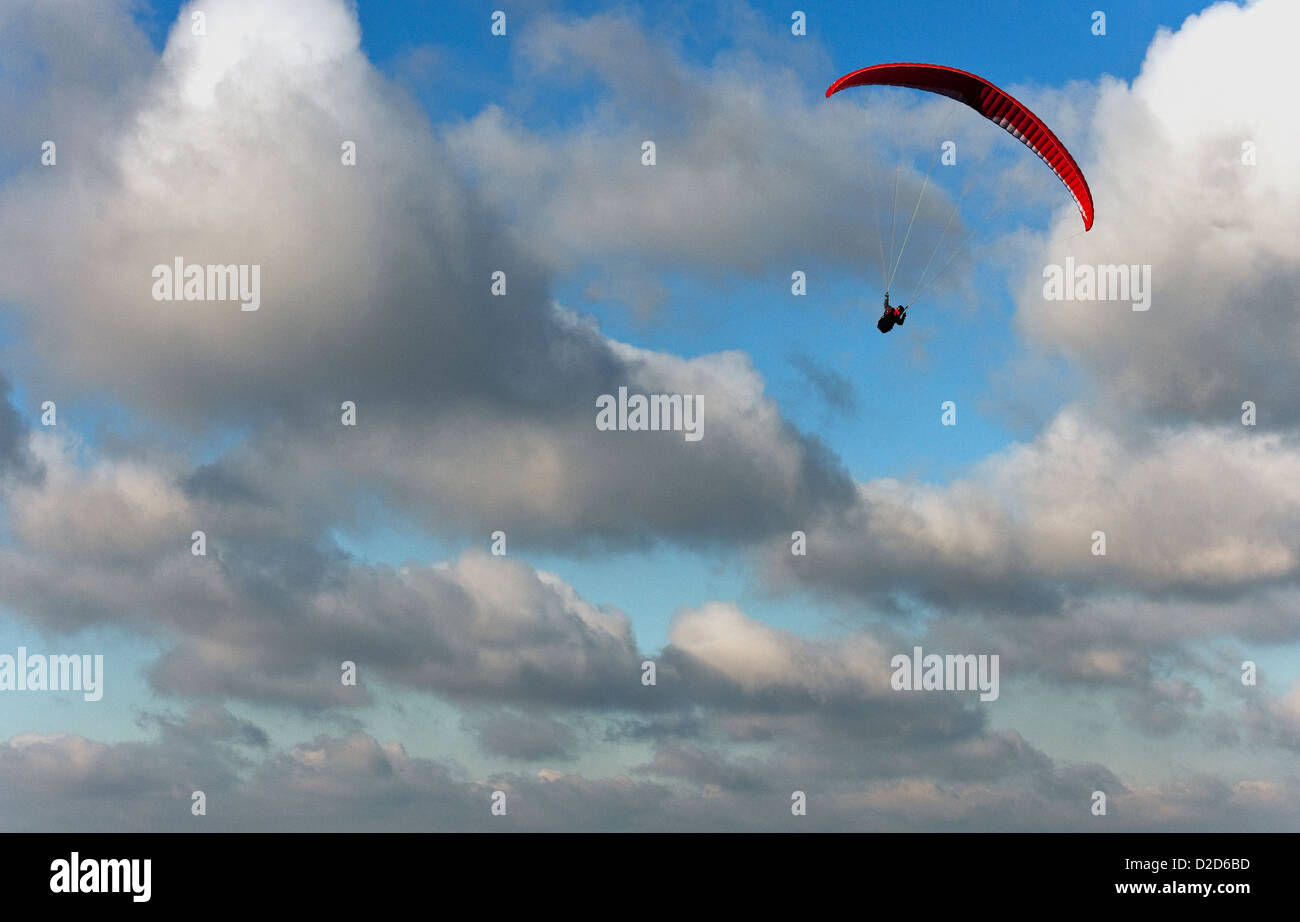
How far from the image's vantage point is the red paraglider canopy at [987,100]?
59.3 m

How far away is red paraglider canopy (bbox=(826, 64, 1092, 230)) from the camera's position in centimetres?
5931

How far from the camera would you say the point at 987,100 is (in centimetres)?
6041
